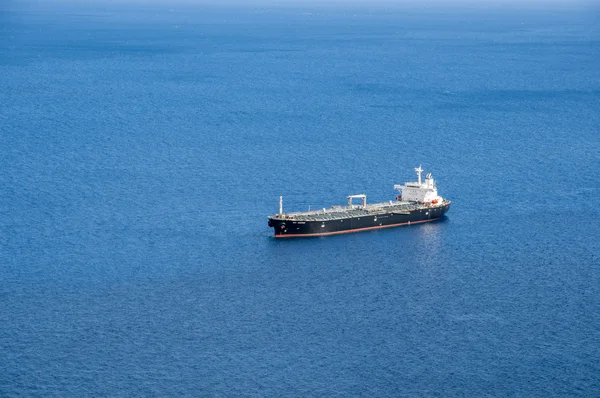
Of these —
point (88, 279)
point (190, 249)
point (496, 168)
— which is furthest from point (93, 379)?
point (496, 168)

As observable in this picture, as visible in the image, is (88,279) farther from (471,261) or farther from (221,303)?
(471,261)

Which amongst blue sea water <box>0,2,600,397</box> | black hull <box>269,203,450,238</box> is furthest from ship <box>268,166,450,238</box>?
blue sea water <box>0,2,600,397</box>

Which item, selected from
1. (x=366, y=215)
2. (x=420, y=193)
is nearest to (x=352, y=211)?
(x=366, y=215)

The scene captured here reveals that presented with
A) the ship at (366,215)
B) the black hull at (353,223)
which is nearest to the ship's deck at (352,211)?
the ship at (366,215)

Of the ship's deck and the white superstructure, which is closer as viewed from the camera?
the ship's deck

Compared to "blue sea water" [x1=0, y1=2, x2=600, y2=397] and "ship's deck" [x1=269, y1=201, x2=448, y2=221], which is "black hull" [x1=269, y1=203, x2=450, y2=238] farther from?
"blue sea water" [x1=0, y1=2, x2=600, y2=397]

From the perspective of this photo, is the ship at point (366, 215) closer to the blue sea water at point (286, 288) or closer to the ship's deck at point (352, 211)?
the ship's deck at point (352, 211)

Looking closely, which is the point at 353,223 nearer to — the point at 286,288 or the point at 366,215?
the point at 366,215

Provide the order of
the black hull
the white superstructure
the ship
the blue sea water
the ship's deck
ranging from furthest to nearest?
the white superstructure
the ship's deck
the ship
the black hull
the blue sea water
